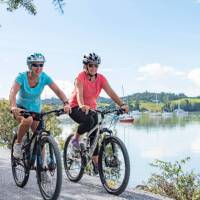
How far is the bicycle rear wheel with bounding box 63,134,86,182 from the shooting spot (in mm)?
8180

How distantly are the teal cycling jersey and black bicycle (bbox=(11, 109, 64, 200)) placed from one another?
11.8 inches

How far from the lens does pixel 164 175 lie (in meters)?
10.6

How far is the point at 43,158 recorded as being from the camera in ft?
22.0

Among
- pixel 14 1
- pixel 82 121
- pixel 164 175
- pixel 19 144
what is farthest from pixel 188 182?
Answer: pixel 14 1

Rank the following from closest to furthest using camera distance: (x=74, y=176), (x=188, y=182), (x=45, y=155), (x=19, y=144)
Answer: (x=45, y=155) → (x=19, y=144) → (x=74, y=176) → (x=188, y=182)

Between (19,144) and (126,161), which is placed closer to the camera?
(126,161)

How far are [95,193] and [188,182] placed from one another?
351 cm

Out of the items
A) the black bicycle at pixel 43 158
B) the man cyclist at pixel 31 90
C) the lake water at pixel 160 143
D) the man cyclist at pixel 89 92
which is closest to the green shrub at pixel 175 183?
the man cyclist at pixel 89 92

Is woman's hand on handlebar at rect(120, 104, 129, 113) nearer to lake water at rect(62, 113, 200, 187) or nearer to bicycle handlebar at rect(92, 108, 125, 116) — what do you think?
bicycle handlebar at rect(92, 108, 125, 116)

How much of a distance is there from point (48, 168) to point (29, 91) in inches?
50.2

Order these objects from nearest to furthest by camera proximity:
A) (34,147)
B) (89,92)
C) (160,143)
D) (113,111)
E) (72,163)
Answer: (34,147)
(113,111)
(89,92)
(72,163)
(160,143)

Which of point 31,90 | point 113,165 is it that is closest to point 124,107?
point 113,165

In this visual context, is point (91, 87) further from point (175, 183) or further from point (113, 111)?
point (175, 183)

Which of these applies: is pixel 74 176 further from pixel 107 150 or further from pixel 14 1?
pixel 14 1
